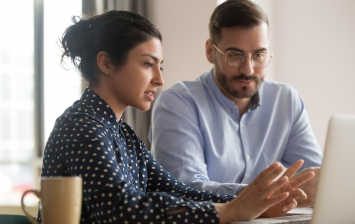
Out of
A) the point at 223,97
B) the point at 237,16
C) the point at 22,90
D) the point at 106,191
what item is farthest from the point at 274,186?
the point at 22,90

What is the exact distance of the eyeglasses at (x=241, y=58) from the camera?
158cm

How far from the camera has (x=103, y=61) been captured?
43.1 inches

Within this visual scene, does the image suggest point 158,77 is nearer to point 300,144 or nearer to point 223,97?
point 223,97

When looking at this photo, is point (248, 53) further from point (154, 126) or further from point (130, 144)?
point (130, 144)

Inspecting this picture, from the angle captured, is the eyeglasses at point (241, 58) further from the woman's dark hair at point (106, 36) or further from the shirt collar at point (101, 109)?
the shirt collar at point (101, 109)

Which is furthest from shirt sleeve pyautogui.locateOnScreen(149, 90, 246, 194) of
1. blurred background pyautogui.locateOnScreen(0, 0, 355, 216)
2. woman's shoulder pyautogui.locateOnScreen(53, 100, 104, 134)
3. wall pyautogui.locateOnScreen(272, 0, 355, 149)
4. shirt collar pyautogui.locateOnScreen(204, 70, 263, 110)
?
wall pyautogui.locateOnScreen(272, 0, 355, 149)

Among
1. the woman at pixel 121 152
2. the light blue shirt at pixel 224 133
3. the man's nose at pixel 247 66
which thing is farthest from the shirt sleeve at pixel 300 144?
the woman at pixel 121 152

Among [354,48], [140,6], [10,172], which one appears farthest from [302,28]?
[10,172]

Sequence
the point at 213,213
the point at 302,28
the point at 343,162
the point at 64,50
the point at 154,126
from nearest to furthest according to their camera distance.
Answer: the point at 343,162
the point at 213,213
the point at 64,50
the point at 154,126
the point at 302,28

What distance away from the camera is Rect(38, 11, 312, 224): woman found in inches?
29.4

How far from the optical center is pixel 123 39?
107cm

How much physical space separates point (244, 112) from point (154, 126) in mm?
415

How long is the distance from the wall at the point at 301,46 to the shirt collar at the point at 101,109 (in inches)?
63.7

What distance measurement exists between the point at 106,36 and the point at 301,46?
186 cm
